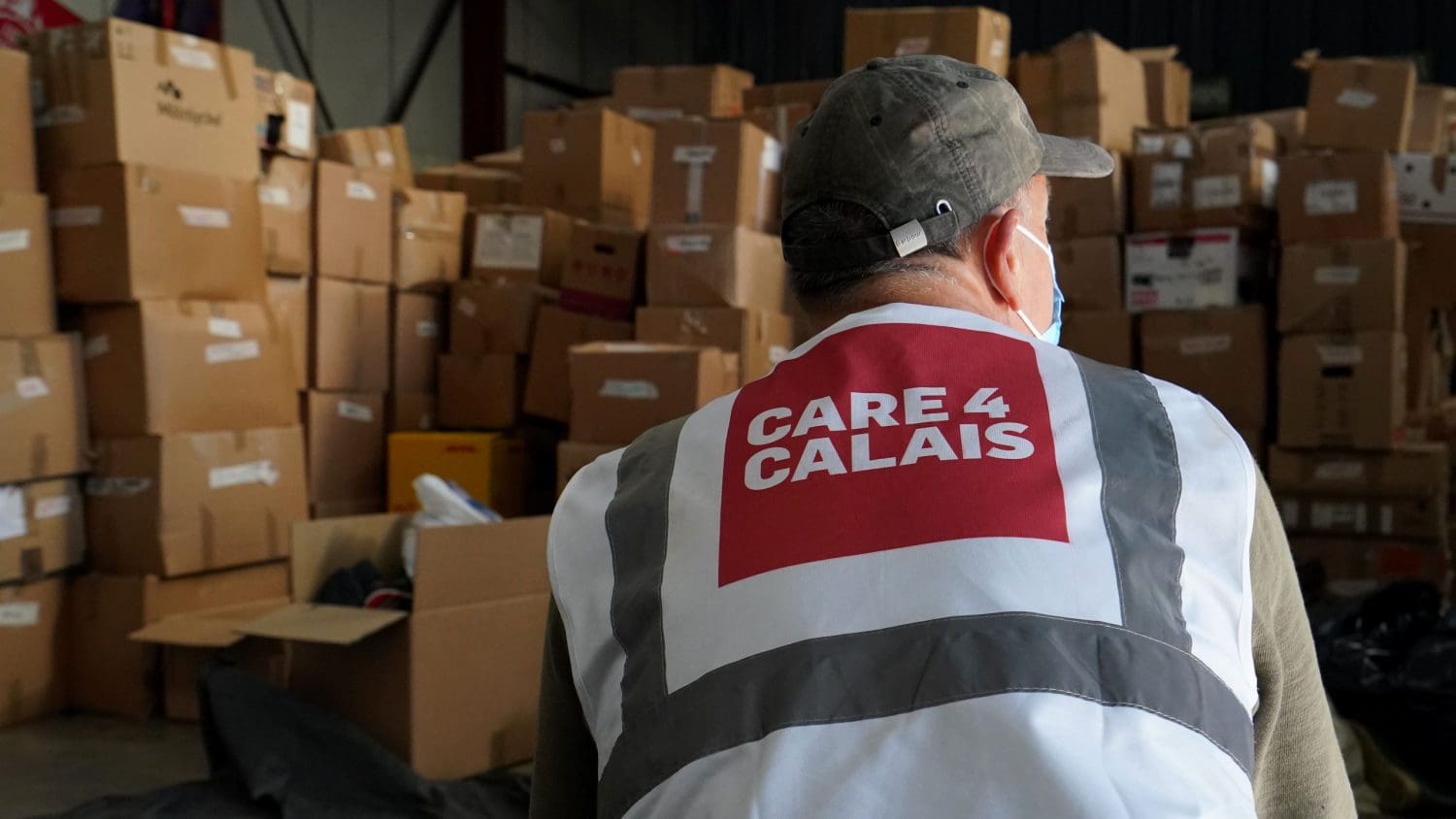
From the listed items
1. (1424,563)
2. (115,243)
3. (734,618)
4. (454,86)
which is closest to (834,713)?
(734,618)

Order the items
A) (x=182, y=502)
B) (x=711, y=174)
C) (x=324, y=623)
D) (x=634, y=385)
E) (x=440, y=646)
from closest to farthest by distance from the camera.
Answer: (x=324, y=623) < (x=440, y=646) < (x=182, y=502) < (x=634, y=385) < (x=711, y=174)

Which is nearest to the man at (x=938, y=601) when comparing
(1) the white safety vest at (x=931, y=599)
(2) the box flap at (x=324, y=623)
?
(1) the white safety vest at (x=931, y=599)

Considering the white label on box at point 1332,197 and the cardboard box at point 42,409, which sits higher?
the white label on box at point 1332,197

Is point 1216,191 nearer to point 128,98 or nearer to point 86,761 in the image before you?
point 128,98

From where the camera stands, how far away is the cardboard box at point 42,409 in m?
3.27

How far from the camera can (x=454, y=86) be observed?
27.5 feet

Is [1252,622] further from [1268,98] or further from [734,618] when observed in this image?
[1268,98]

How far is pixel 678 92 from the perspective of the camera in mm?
5738

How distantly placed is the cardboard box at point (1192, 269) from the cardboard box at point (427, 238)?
243cm

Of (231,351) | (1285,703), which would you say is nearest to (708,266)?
(231,351)

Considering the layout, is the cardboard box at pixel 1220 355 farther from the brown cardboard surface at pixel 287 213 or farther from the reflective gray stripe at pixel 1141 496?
the reflective gray stripe at pixel 1141 496

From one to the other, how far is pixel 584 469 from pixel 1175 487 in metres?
0.36

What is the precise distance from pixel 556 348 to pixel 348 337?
2.32 ft

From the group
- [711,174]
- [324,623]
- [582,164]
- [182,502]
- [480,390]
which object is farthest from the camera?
[582,164]
